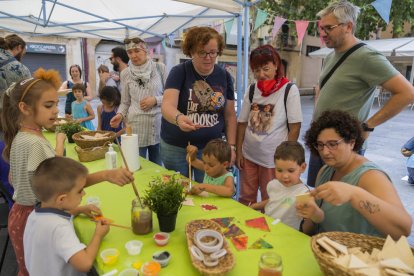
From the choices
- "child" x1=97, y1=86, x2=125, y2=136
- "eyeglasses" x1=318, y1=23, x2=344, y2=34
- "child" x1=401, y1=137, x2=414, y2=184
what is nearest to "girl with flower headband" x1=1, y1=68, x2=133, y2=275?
"eyeglasses" x1=318, y1=23, x2=344, y2=34

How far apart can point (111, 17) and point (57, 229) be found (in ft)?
17.0

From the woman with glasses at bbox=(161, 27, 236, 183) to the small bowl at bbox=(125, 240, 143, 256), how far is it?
3.01 ft

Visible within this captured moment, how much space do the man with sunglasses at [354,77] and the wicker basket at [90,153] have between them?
1819mm

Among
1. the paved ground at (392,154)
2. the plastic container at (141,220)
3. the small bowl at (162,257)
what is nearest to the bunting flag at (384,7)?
the paved ground at (392,154)

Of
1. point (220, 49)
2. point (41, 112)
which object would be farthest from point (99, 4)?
point (41, 112)

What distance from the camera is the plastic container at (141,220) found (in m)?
1.37

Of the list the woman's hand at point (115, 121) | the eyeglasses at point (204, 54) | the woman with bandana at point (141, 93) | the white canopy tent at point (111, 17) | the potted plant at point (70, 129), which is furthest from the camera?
the white canopy tent at point (111, 17)

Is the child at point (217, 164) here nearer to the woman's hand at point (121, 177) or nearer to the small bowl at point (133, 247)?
the woman's hand at point (121, 177)

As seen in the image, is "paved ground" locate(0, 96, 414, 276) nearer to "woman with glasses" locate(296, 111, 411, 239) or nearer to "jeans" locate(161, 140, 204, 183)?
"jeans" locate(161, 140, 204, 183)

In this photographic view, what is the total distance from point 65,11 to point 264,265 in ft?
19.6

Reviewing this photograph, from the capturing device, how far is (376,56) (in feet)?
6.36

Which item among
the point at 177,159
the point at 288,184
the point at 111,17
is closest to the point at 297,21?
the point at 111,17

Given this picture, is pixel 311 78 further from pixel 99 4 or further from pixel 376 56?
pixel 376 56

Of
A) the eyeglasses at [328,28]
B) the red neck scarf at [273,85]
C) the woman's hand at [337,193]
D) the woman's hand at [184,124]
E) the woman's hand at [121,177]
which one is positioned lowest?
the woman's hand at [121,177]
